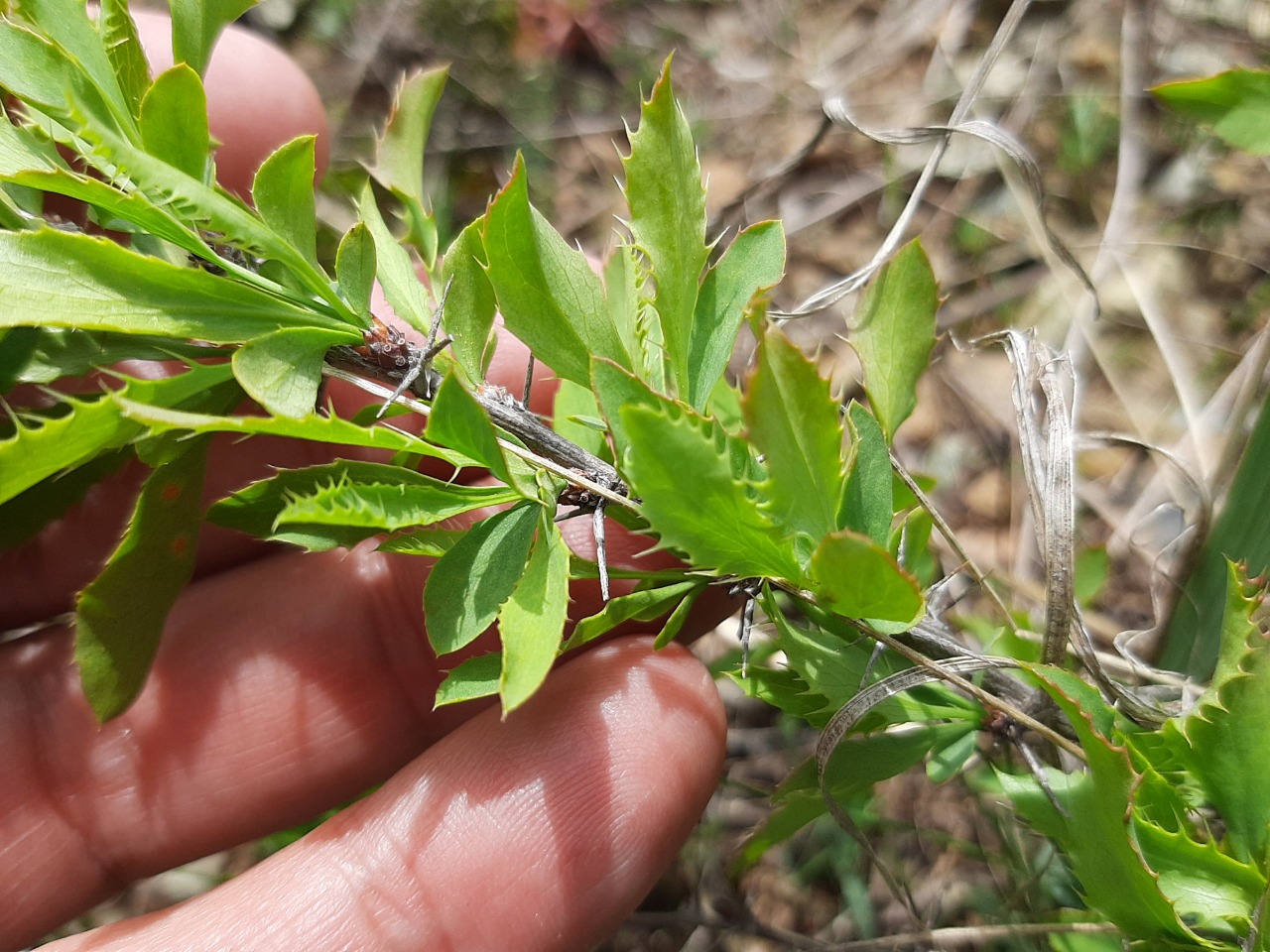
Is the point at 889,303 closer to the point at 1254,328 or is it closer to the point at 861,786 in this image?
the point at 861,786

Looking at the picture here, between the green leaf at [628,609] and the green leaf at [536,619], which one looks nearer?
the green leaf at [536,619]

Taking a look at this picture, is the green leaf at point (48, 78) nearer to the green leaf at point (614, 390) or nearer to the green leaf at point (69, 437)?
the green leaf at point (69, 437)

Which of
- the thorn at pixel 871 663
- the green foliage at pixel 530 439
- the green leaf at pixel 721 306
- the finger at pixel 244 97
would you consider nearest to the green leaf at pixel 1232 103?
the green foliage at pixel 530 439

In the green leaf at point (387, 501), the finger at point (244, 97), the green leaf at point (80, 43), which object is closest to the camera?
the green leaf at point (387, 501)

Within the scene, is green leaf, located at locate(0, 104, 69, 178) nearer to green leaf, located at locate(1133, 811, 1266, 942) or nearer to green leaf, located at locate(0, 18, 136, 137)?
green leaf, located at locate(0, 18, 136, 137)

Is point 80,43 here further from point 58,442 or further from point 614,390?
point 614,390

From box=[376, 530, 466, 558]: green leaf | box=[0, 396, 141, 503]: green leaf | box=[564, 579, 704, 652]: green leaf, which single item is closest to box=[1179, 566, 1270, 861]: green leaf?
box=[564, 579, 704, 652]: green leaf

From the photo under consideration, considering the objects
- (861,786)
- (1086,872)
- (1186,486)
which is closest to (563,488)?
(861,786)

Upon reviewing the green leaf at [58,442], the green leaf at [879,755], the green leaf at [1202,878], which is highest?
the green leaf at [58,442]
